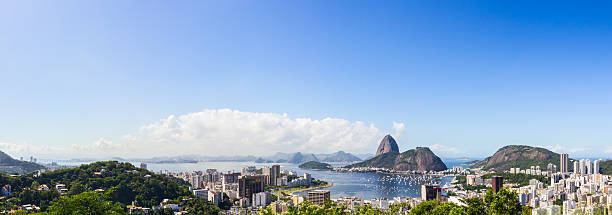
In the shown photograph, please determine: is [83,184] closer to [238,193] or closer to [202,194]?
[202,194]

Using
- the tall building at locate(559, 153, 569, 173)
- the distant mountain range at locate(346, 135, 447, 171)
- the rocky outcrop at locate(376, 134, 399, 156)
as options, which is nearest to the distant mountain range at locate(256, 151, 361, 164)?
the rocky outcrop at locate(376, 134, 399, 156)

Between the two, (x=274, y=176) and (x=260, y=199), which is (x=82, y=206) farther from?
(x=274, y=176)

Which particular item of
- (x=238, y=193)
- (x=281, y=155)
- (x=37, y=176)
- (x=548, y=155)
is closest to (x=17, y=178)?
(x=37, y=176)

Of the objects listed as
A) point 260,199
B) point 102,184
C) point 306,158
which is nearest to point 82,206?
point 102,184

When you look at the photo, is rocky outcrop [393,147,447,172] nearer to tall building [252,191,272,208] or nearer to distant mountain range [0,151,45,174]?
tall building [252,191,272,208]

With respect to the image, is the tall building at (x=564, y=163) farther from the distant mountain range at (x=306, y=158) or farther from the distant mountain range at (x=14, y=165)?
the distant mountain range at (x=306, y=158)
